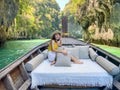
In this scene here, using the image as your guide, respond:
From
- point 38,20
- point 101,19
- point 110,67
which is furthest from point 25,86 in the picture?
point 38,20

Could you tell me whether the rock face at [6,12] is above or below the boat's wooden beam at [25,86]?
above

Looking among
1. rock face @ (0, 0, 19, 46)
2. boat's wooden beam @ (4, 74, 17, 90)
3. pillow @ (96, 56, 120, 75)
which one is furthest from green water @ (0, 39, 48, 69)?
boat's wooden beam @ (4, 74, 17, 90)

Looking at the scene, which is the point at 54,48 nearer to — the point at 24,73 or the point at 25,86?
the point at 24,73

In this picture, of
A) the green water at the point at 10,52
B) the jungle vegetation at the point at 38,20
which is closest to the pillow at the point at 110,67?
the green water at the point at 10,52

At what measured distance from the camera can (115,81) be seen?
3594mm

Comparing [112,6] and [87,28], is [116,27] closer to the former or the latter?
[112,6]

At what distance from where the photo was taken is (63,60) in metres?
4.31

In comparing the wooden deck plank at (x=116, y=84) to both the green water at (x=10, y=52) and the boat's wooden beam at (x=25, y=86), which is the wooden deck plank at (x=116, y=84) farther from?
the green water at (x=10, y=52)

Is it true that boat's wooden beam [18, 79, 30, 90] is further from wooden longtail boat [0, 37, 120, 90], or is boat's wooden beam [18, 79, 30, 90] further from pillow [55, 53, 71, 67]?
pillow [55, 53, 71, 67]

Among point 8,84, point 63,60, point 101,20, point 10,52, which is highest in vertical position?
point 101,20

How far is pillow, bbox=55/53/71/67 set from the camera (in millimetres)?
4262

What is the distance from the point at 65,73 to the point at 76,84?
21 centimetres

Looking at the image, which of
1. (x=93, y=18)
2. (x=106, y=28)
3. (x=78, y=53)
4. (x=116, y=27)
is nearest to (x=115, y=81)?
(x=78, y=53)

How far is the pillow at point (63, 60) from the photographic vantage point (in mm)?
4262
